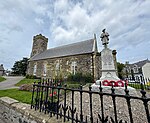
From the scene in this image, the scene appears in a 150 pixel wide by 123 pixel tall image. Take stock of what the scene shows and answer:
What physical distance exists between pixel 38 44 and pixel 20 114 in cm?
2880

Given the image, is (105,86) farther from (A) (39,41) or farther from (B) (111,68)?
(A) (39,41)

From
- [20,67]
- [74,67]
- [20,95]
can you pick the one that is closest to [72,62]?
[74,67]

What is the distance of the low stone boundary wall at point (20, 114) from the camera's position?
210 cm

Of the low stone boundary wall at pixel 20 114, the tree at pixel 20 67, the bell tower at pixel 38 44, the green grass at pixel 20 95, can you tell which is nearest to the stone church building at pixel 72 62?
the bell tower at pixel 38 44

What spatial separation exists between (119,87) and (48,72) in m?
18.3

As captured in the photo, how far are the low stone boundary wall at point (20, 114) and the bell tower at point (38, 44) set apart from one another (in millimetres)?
27099

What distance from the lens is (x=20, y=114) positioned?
8.86ft

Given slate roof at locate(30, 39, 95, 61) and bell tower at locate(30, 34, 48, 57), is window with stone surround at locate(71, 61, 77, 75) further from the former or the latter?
bell tower at locate(30, 34, 48, 57)

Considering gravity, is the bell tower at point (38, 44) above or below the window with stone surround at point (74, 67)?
above

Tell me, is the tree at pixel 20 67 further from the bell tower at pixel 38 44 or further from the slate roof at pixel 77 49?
the slate roof at pixel 77 49

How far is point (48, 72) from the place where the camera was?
21891mm

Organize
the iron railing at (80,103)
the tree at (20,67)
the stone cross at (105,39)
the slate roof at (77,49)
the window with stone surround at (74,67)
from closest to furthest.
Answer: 1. the iron railing at (80,103)
2. the stone cross at (105,39)
3. the slate roof at (77,49)
4. the window with stone surround at (74,67)
5. the tree at (20,67)

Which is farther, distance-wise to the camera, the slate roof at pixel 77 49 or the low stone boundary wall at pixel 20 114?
the slate roof at pixel 77 49

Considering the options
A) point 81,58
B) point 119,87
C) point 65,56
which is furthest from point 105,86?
point 65,56
